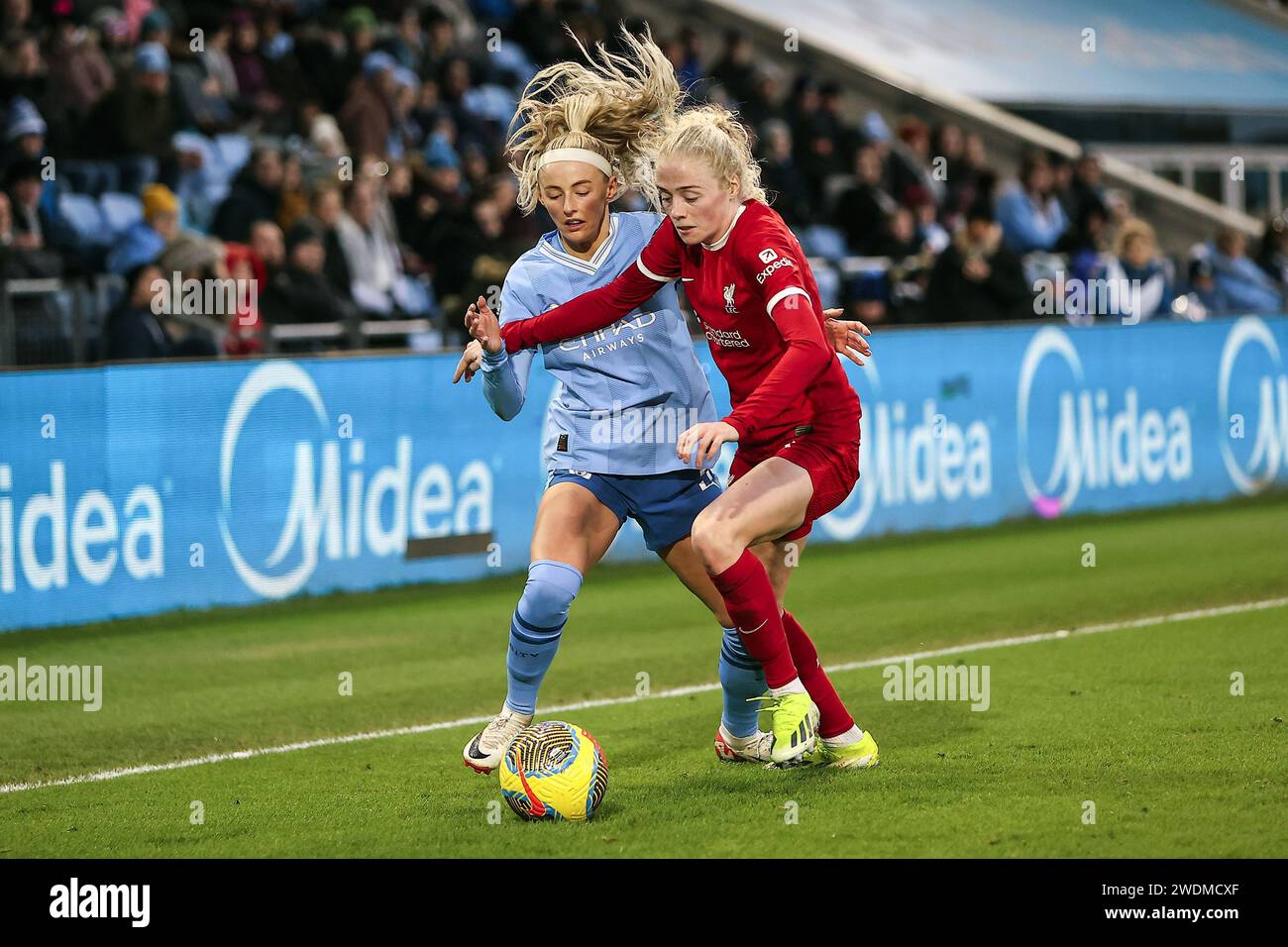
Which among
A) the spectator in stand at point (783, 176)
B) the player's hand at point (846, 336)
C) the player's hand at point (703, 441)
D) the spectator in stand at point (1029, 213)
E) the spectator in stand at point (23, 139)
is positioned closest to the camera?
the player's hand at point (703, 441)

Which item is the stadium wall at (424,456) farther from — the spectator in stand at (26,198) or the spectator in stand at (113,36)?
the spectator in stand at (113,36)

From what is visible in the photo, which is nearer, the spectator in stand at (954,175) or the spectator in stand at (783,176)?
the spectator in stand at (783,176)

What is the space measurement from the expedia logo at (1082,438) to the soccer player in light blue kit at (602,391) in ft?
25.5

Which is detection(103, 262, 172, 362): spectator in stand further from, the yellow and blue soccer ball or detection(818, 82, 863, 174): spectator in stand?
detection(818, 82, 863, 174): spectator in stand

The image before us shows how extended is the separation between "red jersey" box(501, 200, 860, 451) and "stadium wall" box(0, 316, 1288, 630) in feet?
14.3

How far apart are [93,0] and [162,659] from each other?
871cm

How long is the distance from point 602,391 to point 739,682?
1.15 metres

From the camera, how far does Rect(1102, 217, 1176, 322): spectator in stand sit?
52.4ft

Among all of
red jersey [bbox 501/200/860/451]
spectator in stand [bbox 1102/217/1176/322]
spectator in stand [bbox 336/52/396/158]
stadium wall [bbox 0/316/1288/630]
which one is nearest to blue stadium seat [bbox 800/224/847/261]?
spectator in stand [bbox 1102/217/1176/322]

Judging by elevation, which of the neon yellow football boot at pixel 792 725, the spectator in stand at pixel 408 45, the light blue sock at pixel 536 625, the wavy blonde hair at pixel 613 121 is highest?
the spectator in stand at pixel 408 45

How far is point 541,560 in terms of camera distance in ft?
20.7

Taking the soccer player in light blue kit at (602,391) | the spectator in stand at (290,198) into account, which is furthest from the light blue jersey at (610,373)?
the spectator in stand at (290,198)

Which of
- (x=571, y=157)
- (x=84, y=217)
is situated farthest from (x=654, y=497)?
(x=84, y=217)

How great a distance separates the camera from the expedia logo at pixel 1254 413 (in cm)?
1538
